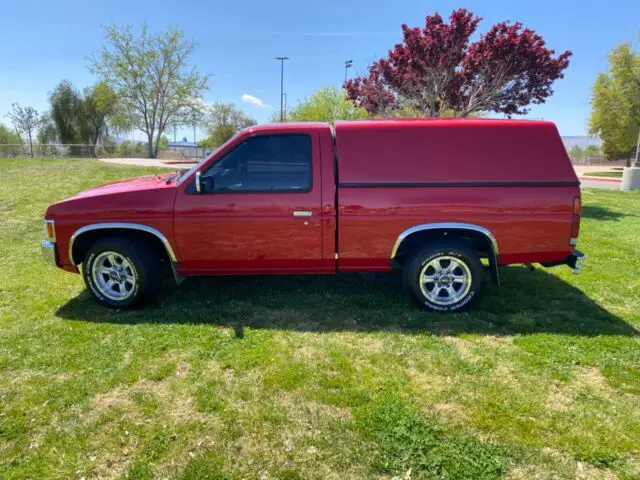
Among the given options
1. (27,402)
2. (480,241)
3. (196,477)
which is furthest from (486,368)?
(27,402)

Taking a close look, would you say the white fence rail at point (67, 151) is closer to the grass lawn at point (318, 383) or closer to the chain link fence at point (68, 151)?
the chain link fence at point (68, 151)

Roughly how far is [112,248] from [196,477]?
9.31 ft

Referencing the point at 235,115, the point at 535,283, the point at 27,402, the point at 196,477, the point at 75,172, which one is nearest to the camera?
the point at 196,477

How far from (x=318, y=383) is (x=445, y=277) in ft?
6.44

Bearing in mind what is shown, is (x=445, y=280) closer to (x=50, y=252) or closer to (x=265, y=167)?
(x=265, y=167)

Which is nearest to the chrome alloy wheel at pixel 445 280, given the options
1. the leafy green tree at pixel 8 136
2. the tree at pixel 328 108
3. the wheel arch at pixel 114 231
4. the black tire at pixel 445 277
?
the black tire at pixel 445 277

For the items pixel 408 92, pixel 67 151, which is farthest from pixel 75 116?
pixel 408 92

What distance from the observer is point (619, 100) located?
31.0 meters

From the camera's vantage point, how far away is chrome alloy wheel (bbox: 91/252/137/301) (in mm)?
4582

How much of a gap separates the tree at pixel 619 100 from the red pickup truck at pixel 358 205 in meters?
33.7

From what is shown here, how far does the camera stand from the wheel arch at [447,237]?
171 inches

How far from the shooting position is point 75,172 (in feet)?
59.6

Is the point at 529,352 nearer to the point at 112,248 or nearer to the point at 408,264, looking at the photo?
the point at 408,264

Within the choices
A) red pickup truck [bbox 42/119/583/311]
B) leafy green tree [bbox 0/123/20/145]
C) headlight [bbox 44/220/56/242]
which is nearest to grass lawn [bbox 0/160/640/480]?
red pickup truck [bbox 42/119/583/311]
